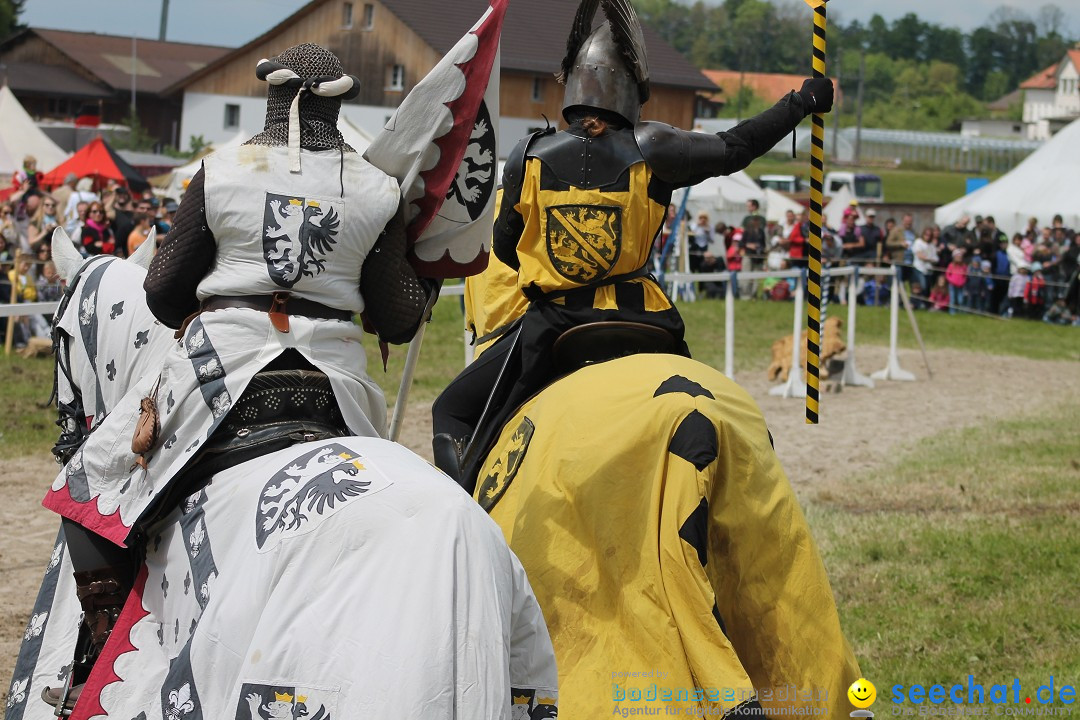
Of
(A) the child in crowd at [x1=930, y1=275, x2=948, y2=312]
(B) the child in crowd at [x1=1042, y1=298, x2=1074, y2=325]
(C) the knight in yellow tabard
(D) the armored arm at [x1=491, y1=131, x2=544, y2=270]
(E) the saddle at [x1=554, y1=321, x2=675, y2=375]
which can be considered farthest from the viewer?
(A) the child in crowd at [x1=930, y1=275, x2=948, y2=312]

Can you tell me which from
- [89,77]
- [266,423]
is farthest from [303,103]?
[89,77]

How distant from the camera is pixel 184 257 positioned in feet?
11.3

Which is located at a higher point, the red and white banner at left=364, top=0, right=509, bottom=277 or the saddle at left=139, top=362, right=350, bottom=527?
the red and white banner at left=364, top=0, right=509, bottom=277

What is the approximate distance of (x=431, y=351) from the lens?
615 inches

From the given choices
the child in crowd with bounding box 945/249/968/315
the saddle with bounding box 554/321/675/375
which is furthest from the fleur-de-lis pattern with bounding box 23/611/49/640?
the child in crowd with bounding box 945/249/968/315

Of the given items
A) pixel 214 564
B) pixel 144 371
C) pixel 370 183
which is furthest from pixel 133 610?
pixel 370 183

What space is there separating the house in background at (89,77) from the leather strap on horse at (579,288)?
2252 inches

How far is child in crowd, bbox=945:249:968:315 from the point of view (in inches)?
968

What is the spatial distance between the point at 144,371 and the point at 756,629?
1946mm

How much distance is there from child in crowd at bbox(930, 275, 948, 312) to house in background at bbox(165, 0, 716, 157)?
54.9ft

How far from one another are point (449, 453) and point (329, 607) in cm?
178

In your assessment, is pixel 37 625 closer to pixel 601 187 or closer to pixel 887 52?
pixel 601 187

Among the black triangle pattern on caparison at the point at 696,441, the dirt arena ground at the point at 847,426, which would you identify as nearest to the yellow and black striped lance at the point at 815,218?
the black triangle pattern on caparison at the point at 696,441

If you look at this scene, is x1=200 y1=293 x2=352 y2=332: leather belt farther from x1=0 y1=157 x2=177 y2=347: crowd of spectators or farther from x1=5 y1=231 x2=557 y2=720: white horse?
x1=0 y1=157 x2=177 y2=347: crowd of spectators
